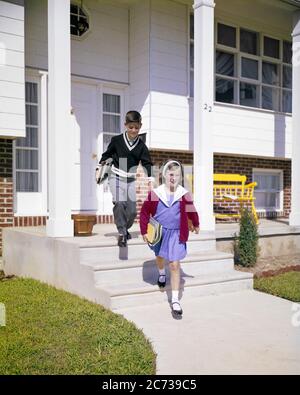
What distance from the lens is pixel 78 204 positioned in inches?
326

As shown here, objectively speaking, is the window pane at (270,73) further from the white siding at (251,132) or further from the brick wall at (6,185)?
the brick wall at (6,185)

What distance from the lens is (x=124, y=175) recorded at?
A: 555 cm

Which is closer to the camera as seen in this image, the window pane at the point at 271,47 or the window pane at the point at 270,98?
the window pane at the point at 271,47

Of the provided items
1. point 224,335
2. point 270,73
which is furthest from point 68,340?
point 270,73

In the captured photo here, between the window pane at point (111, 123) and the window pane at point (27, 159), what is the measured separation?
153 centimetres

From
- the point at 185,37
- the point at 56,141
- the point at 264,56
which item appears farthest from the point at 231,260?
the point at 264,56

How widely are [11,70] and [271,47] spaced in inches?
253

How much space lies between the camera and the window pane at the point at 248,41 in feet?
32.8

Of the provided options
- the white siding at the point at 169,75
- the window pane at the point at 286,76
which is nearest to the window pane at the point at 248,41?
the window pane at the point at 286,76

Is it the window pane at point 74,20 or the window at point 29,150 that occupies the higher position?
the window pane at point 74,20

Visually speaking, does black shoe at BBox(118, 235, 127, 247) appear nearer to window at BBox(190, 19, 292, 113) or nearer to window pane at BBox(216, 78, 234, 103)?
window at BBox(190, 19, 292, 113)

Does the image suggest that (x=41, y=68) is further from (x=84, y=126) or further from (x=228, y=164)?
(x=228, y=164)

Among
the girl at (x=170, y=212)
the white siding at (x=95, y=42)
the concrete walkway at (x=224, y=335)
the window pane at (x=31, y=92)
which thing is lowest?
the concrete walkway at (x=224, y=335)
